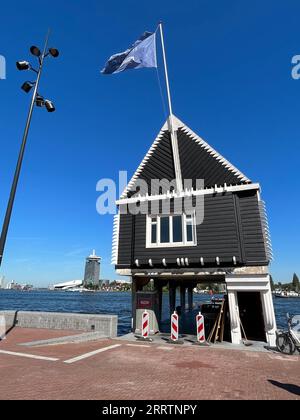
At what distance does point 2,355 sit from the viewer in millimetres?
9562

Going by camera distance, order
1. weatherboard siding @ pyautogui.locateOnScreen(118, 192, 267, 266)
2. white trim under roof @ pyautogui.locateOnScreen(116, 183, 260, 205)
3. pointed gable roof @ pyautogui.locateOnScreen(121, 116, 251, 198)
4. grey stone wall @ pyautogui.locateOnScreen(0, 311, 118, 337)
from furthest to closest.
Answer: pointed gable roof @ pyautogui.locateOnScreen(121, 116, 251, 198) → white trim under roof @ pyautogui.locateOnScreen(116, 183, 260, 205) → grey stone wall @ pyautogui.locateOnScreen(0, 311, 118, 337) → weatherboard siding @ pyautogui.locateOnScreen(118, 192, 267, 266)

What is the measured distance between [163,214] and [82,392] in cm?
1099

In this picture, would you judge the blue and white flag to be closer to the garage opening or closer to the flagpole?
the flagpole

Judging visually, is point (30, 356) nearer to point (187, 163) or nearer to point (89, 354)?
point (89, 354)

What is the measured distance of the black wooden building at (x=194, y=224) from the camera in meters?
13.9

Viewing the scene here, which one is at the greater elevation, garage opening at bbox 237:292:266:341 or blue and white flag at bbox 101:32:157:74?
blue and white flag at bbox 101:32:157:74

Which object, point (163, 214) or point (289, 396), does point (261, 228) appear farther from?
point (289, 396)

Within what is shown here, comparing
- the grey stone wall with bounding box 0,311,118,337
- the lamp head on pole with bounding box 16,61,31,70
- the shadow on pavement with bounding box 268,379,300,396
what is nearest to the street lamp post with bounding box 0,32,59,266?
the lamp head on pole with bounding box 16,61,31,70

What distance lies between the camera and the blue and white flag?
1534cm

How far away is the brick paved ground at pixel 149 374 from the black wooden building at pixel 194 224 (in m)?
3.86

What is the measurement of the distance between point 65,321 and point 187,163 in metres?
11.3

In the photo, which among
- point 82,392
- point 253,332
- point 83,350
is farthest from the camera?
point 253,332

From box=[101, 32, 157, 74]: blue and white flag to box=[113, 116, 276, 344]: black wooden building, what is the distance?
3744 mm
